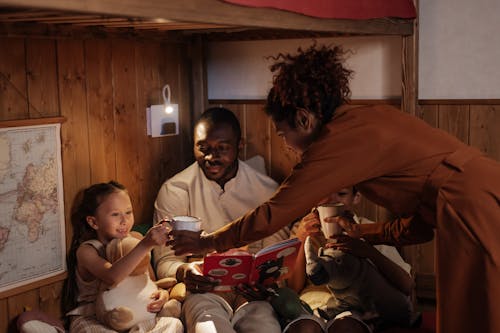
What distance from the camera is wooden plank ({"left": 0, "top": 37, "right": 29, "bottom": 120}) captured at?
2.49 meters

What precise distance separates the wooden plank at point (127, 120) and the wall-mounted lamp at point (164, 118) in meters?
0.07

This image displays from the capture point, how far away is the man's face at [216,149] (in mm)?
3002

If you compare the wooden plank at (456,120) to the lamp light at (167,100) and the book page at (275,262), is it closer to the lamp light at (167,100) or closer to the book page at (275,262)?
the book page at (275,262)

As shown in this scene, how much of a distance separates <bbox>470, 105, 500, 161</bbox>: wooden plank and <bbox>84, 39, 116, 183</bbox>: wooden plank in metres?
1.59

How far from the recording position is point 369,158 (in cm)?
193

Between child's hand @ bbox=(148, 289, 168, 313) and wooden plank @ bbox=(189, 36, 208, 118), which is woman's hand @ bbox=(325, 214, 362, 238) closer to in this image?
child's hand @ bbox=(148, 289, 168, 313)

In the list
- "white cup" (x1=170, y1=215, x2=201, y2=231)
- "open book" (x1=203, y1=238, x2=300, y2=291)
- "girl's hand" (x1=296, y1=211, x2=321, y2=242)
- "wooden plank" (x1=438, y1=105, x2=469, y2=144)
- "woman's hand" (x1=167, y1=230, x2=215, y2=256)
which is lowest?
"open book" (x1=203, y1=238, x2=300, y2=291)

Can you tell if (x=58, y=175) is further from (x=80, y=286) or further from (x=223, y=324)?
(x=223, y=324)

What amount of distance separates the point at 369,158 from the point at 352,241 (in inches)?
26.4

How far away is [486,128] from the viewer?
3.10 metres

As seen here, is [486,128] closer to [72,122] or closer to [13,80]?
[72,122]

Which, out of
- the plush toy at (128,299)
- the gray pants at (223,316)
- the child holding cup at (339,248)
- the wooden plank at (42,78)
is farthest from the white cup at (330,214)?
the wooden plank at (42,78)

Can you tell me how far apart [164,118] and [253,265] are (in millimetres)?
1141

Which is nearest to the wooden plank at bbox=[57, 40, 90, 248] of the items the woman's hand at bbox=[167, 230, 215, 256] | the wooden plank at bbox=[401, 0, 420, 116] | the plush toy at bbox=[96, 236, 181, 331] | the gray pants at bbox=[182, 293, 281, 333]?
the plush toy at bbox=[96, 236, 181, 331]
